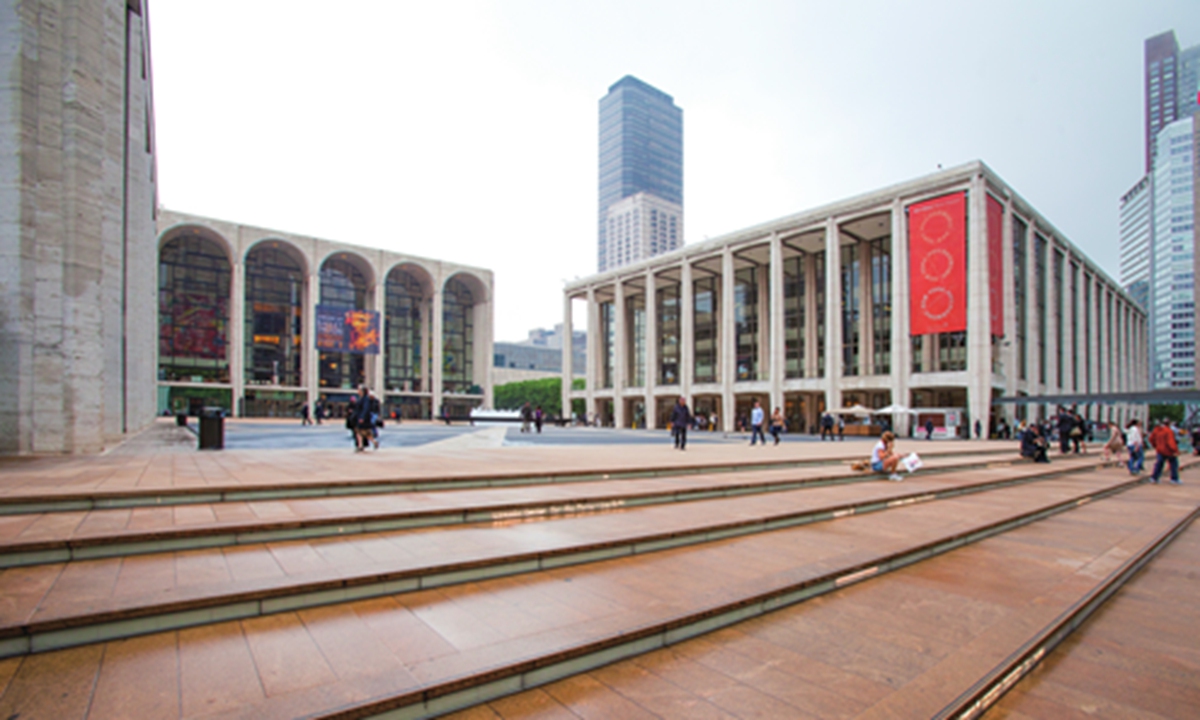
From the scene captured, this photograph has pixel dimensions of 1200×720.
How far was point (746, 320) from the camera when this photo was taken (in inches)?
2146

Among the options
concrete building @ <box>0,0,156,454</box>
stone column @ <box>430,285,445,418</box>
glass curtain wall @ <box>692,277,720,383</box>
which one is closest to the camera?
concrete building @ <box>0,0,156,454</box>

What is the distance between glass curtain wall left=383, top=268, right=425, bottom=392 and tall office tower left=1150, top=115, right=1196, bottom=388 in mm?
138934

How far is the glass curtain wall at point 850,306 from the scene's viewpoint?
4612 cm

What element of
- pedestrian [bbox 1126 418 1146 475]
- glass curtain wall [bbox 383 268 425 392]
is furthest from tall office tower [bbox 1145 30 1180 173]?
pedestrian [bbox 1126 418 1146 475]

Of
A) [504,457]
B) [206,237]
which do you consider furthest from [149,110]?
[206,237]

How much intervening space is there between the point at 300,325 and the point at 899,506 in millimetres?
70037

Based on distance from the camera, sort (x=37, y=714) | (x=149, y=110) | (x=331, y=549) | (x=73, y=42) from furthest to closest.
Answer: (x=149, y=110)
(x=73, y=42)
(x=331, y=549)
(x=37, y=714)

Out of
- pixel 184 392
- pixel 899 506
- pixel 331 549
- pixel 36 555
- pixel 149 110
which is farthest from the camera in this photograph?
pixel 184 392

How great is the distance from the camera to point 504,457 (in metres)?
11.7

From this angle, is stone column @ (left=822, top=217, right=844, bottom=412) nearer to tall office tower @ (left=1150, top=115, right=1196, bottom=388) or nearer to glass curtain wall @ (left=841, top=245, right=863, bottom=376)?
glass curtain wall @ (left=841, top=245, right=863, bottom=376)

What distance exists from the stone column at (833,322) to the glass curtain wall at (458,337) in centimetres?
4656

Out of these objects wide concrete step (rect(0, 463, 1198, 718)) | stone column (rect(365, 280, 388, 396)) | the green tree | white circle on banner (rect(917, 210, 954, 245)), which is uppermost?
white circle on banner (rect(917, 210, 954, 245))

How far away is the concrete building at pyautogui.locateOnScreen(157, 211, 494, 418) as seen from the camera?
5681 cm

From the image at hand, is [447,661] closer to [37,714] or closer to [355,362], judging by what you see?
[37,714]
